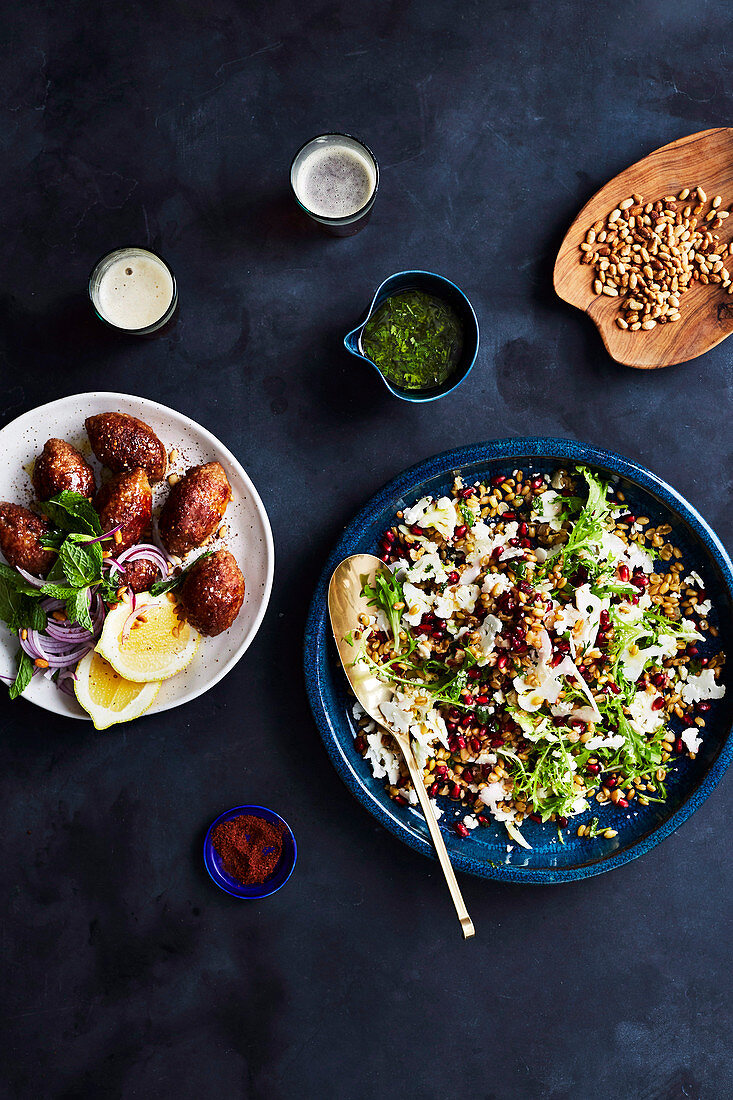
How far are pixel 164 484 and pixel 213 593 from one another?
0.50m

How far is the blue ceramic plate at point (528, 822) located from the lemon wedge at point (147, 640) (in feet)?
1.56

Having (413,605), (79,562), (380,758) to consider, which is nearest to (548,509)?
(413,605)

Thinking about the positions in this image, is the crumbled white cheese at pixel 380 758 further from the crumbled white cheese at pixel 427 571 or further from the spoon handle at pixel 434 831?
the crumbled white cheese at pixel 427 571

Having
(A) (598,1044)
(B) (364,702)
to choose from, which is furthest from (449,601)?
(A) (598,1044)

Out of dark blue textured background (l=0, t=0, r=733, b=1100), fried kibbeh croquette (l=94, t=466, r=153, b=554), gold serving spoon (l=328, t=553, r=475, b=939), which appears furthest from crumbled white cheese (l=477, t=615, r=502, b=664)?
fried kibbeh croquette (l=94, t=466, r=153, b=554)

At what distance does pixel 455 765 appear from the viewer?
2688mm

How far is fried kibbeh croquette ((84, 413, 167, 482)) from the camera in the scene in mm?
2525

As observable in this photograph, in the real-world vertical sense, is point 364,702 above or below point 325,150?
below

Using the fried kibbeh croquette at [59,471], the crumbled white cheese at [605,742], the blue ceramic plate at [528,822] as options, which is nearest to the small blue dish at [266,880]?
the blue ceramic plate at [528,822]

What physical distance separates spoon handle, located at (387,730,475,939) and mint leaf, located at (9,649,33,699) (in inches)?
53.6

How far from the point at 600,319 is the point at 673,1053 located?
2.99 m

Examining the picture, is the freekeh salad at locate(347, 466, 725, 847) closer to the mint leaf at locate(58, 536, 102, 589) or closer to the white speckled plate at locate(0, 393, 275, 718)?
the white speckled plate at locate(0, 393, 275, 718)

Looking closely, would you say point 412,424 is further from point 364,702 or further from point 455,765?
point 455,765

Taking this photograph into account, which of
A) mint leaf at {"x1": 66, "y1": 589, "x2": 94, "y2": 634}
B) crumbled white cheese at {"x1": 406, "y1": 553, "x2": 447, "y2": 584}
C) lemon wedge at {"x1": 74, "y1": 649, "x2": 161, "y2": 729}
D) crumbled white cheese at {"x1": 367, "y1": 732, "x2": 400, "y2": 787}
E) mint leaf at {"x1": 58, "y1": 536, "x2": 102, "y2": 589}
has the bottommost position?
crumbled white cheese at {"x1": 367, "y1": 732, "x2": 400, "y2": 787}
